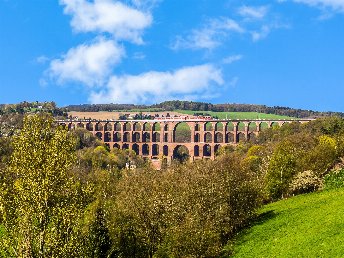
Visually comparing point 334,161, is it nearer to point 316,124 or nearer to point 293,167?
point 293,167

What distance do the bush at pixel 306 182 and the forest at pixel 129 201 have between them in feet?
0.44

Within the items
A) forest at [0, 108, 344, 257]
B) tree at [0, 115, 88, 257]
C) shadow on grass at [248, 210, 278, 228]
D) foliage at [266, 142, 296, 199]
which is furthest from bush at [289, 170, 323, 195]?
tree at [0, 115, 88, 257]

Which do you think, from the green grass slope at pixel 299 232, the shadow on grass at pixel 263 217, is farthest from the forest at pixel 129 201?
the green grass slope at pixel 299 232

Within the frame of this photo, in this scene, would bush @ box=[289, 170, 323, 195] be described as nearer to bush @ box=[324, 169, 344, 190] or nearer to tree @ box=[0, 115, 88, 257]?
bush @ box=[324, 169, 344, 190]

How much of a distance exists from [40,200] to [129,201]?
18674 millimetres

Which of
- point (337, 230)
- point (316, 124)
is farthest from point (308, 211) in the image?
point (316, 124)

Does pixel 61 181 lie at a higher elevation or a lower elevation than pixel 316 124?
lower

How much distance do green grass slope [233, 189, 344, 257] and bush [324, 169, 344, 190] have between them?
854 cm

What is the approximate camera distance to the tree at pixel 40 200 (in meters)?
20.7

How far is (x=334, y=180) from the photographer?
60719 millimetres

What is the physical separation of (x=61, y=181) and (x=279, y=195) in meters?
49.4

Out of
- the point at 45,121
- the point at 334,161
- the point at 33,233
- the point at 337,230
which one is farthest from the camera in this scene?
the point at 334,161

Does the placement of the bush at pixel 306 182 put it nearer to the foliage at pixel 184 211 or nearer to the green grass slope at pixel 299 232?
the green grass slope at pixel 299 232

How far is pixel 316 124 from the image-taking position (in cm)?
14625
